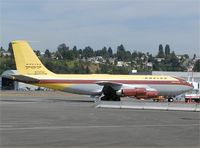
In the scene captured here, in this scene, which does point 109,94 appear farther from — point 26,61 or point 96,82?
point 26,61

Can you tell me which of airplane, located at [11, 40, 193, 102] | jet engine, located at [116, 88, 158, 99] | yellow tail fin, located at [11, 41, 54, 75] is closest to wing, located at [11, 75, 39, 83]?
airplane, located at [11, 40, 193, 102]

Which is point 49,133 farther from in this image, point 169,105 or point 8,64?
point 8,64

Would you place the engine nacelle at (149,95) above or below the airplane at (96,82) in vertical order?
below

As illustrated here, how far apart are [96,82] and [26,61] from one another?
319 inches

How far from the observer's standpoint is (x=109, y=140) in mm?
16172

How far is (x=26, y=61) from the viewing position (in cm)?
5597

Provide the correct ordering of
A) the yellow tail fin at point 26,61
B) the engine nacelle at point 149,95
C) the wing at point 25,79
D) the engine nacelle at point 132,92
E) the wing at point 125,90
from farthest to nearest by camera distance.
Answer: the yellow tail fin at point 26,61, the wing at point 25,79, the engine nacelle at point 149,95, the wing at point 125,90, the engine nacelle at point 132,92

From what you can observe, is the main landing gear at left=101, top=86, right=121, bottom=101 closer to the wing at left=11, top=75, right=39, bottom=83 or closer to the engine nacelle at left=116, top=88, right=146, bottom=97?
the engine nacelle at left=116, top=88, right=146, bottom=97

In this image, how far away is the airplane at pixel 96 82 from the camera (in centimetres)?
5375

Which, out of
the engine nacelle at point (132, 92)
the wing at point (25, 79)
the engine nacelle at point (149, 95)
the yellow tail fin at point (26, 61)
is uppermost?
the yellow tail fin at point (26, 61)

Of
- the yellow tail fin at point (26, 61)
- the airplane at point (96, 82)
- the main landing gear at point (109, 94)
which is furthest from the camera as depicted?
the yellow tail fin at point (26, 61)

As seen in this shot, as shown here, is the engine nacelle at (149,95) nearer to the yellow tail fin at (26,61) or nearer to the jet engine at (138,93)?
the jet engine at (138,93)

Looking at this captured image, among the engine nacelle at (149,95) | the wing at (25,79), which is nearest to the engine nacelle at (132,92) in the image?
the engine nacelle at (149,95)

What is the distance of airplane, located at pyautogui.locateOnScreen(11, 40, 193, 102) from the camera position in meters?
53.8
